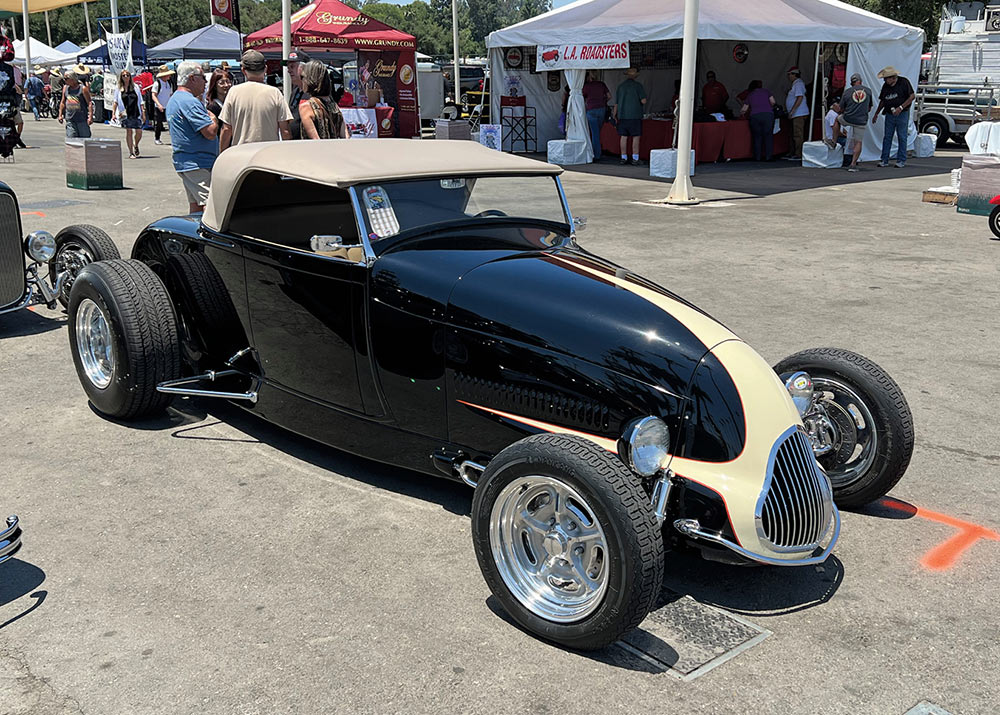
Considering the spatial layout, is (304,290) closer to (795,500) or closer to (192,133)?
(795,500)

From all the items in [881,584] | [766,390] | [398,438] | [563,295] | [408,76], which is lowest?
[881,584]

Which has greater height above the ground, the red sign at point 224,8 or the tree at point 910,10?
the tree at point 910,10

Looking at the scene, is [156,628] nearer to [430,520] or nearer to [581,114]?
[430,520]

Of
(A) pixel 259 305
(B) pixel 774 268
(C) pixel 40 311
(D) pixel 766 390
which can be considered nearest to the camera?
(D) pixel 766 390

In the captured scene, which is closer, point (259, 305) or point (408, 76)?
point (259, 305)

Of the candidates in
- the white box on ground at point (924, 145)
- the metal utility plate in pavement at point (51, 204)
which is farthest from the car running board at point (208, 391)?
the white box on ground at point (924, 145)

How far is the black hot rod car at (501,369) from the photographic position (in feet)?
10.6

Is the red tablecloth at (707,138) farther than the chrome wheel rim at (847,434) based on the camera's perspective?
Yes

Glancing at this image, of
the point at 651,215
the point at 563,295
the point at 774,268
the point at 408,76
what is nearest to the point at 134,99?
the point at 408,76

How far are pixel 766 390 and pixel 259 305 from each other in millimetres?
2459

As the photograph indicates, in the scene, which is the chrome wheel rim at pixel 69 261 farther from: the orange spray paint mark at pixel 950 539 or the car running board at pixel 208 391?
the orange spray paint mark at pixel 950 539

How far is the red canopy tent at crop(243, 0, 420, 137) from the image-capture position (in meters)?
21.9

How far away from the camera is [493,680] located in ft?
9.83

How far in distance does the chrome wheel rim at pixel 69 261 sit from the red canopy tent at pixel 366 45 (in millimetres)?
15598
